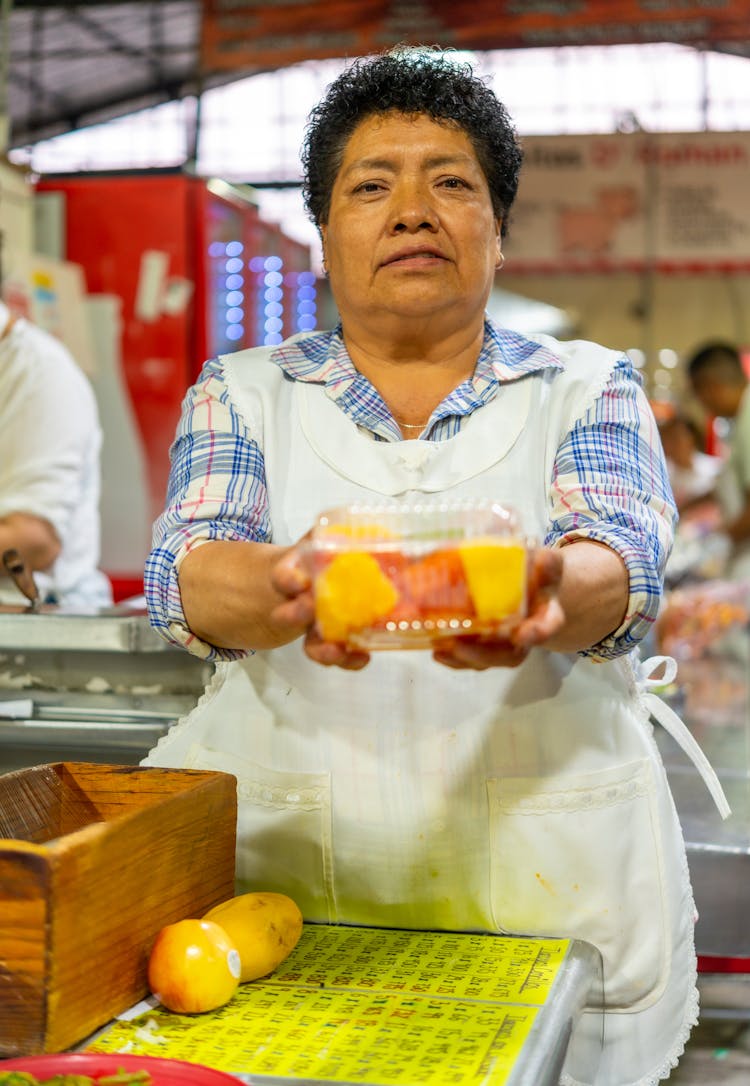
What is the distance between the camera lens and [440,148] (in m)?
1.79

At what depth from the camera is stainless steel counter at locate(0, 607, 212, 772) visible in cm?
229

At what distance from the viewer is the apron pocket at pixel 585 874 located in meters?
1.73

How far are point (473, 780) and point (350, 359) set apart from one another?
0.60 meters

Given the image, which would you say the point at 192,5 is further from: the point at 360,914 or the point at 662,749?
the point at 360,914

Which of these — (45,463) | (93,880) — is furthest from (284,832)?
(45,463)

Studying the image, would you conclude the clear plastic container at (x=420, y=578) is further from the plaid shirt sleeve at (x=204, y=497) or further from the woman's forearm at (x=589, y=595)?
the plaid shirt sleeve at (x=204, y=497)

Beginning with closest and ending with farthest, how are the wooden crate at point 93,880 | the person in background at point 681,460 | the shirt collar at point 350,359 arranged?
the wooden crate at point 93,880, the shirt collar at point 350,359, the person in background at point 681,460

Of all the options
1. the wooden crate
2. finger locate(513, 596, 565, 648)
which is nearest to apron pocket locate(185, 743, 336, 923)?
the wooden crate

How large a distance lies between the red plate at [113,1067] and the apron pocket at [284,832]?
0.55 m

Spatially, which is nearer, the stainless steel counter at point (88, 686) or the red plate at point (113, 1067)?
the red plate at point (113, 1067)

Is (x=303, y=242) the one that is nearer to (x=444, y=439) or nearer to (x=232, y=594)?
(x=444, y=439)

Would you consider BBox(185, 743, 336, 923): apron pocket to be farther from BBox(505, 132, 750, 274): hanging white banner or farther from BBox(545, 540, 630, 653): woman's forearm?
BBox(505, 132, 750, 274): hanging white banner

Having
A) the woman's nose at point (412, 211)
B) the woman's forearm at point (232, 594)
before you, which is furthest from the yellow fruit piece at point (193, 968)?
the woman's nose at point (412, 211)

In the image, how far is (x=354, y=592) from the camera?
1.17 metres
